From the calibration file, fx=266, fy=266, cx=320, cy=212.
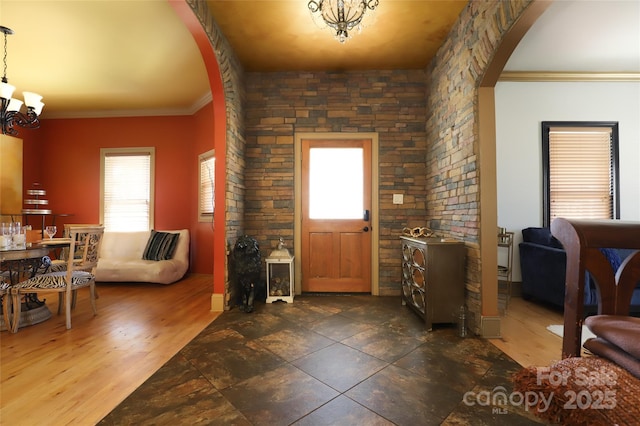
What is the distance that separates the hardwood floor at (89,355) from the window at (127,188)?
78.5 inches

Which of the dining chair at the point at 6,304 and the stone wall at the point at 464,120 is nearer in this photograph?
the stone wall at the point at 464,120

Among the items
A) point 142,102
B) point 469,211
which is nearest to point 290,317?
point 469,211

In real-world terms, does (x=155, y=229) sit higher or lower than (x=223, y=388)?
higher

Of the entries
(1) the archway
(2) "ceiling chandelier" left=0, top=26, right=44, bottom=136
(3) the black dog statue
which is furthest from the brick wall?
(2) "ceiling chandelier" left=0, top=26, right=44, bottom=136

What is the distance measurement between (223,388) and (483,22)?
135 inches

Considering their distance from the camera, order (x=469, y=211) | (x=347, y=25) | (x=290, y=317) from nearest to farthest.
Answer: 1. (x=347, y=25)
2. (x=469, y=211)
3. (x=290, y=317)

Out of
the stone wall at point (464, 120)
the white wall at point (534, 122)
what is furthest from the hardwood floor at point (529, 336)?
the white wall at point (534, 122)

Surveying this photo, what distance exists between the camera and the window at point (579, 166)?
3.60 metres

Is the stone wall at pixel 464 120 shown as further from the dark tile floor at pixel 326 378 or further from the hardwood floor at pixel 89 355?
the hardwood floor at pixel 89 355

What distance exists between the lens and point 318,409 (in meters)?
1.45

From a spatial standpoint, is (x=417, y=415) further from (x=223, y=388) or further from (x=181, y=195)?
(x=181, y=195)

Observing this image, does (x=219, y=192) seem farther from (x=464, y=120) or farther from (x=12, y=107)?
(x=464, y=120)

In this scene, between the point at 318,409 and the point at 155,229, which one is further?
the point at 155,229

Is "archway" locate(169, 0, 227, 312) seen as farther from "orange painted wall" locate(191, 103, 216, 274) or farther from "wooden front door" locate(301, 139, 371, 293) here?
"orange painted wall" locate(191, 103, 216, 274)
